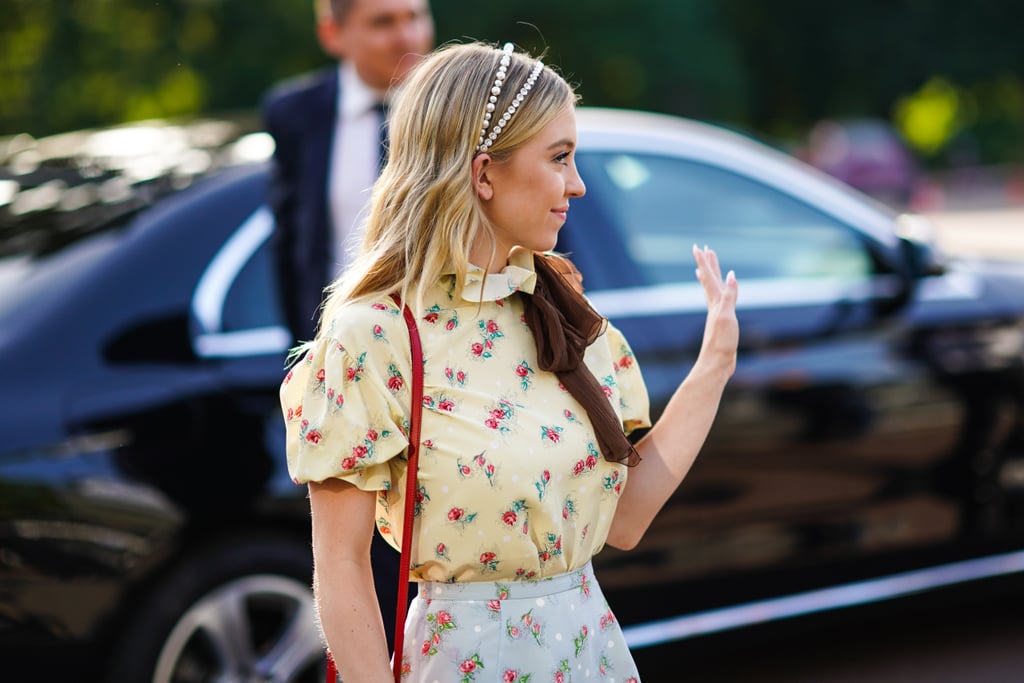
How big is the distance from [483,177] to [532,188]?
76mm

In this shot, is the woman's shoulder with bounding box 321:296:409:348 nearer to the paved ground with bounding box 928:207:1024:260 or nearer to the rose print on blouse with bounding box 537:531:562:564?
the rose print on blouse with bounding box 537:531:562:564

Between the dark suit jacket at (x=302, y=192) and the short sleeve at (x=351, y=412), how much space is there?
1.20 metres

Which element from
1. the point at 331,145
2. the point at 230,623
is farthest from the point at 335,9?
the point at 230,623

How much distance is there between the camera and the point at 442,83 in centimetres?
206

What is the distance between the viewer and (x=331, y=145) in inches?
130

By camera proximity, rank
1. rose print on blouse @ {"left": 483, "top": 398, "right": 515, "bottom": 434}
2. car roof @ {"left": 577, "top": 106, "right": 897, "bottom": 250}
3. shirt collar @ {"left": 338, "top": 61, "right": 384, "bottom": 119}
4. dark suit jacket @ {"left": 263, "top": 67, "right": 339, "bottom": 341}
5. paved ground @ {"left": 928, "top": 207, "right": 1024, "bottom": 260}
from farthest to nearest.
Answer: paved ground @ {"left": 928, "top": 207, "right": 1024, "bottom": 260}
car roof @ {"left": 577, "top": 106, "right": 897, "bottom": 250}
shirt collar @ {"left": 338, "top": 61, "right": 384, "bottom": 119}
dark suit jacket @ {"left": 263, "top": 67, "right": 339, "bottom": 341}
rose print on blouse @ {"left": 483, "top": 398, "right": 515, "bottom": 434}

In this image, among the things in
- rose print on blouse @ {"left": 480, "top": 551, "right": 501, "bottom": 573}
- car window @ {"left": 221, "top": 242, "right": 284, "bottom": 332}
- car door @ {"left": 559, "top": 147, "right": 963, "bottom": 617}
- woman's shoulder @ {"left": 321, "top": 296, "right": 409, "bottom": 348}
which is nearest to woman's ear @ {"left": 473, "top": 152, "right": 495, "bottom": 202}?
woman's shoulder @ {"left": 321, "top": 296, "right": 409, "bottom": 348}

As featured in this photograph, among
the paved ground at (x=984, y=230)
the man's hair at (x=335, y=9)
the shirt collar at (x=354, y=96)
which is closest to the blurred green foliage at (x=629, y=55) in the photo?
the paved ground at (x=984, y=230)

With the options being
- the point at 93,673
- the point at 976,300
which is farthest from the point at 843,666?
the point at 93,673

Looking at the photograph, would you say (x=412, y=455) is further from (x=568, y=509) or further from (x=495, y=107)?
(x=495, y=107)

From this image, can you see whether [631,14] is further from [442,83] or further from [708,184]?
[442,83]

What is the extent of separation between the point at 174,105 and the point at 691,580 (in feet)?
86.5

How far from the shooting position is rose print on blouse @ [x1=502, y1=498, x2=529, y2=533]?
204cm

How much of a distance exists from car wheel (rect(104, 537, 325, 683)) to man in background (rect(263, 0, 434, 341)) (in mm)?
604
